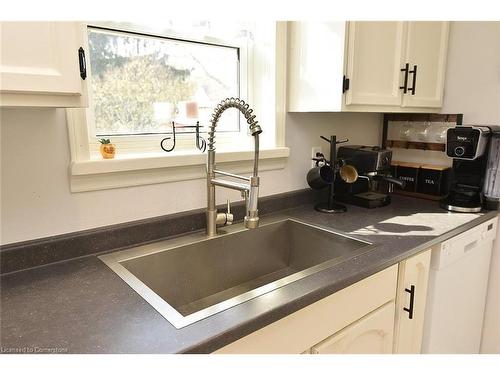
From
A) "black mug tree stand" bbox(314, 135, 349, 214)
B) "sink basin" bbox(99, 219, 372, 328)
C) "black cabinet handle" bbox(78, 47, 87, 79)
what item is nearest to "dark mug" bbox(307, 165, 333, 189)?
"black mug tree stand" bbox(314, 135, 349, 214)

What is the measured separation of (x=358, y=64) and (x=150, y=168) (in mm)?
903

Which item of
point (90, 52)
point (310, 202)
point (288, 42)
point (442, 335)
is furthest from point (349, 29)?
point (442, 335)

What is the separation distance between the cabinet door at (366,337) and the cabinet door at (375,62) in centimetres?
79

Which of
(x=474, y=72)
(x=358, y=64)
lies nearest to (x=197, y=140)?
(x=358, y=64)

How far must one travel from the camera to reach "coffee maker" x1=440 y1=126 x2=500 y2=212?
1.52 m

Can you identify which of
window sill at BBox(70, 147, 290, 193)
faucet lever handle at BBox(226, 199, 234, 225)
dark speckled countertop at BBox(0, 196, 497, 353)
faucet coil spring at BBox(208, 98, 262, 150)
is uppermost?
faucet coil spring at BBox(208, 98, 262, 150)

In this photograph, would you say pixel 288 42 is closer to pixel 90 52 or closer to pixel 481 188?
pixel 90 52

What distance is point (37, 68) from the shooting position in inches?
26.0

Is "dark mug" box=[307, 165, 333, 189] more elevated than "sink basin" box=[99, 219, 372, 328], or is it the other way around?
"dark mug" box=[307, 165, 333, 189]

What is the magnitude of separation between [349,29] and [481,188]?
0.96 meters

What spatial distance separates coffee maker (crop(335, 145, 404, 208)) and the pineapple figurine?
3.10 feet

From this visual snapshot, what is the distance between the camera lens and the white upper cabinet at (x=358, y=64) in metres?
1.34

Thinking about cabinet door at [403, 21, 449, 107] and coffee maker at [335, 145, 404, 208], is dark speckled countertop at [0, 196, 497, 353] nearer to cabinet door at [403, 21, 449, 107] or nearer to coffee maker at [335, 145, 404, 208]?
coffee maker at [335, 145, 404, 208]

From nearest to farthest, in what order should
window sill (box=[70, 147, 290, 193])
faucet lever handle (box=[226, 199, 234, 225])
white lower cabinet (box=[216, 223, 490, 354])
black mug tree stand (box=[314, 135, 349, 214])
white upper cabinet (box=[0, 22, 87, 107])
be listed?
white upper cabinet (box=[0, 22, 87, 107]) → white lower cabinet (box=[216, 223, 490, 354]) → window sill (box=[70, 147, 290, 193]) → faucet lever handle (box=[226, 199, 234, 225]) → black mug tree stand (box=[314, 135, 349, 214])
